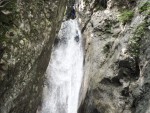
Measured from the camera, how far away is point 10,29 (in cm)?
632

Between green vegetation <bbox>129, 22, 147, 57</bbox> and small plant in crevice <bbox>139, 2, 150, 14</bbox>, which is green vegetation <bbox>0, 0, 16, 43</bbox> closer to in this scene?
green vegetation <bbox>129, 22, 147, 57</bbox>

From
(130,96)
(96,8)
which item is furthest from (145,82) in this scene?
(96,8)

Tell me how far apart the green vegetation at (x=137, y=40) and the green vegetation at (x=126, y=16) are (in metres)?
1.39

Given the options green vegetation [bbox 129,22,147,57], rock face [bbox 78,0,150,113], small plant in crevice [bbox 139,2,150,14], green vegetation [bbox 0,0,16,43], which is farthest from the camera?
small plant in crevice [bbox 139,2,150,14]

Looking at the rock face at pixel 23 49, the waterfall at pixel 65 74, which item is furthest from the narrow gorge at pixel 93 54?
the waterfall at pixel 65 74

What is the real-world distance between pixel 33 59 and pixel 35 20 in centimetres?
108

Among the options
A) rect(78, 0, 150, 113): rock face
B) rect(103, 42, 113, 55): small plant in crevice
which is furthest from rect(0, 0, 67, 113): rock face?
rect(103, 42, 113, 55): small plant in crevice

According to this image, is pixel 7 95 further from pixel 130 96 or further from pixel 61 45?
pixel 61 45

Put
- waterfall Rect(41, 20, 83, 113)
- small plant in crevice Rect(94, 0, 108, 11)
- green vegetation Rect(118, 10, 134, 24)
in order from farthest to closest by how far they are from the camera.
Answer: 1. waterfall Rect(41, 20, 83, 113)
2. small plant in crevice Rect(94, 0, 108, 11)
3. green vegetation Rect(118, 10, 134, 24)

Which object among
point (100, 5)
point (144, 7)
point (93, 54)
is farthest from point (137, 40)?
point (100, 5)

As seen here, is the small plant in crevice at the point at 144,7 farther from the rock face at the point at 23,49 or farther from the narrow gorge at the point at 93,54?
the rock face at the point at 23,49

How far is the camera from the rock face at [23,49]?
6.01 m

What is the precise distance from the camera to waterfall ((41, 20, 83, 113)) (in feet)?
45.8

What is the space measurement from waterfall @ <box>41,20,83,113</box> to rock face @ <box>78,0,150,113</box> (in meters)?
3.71
